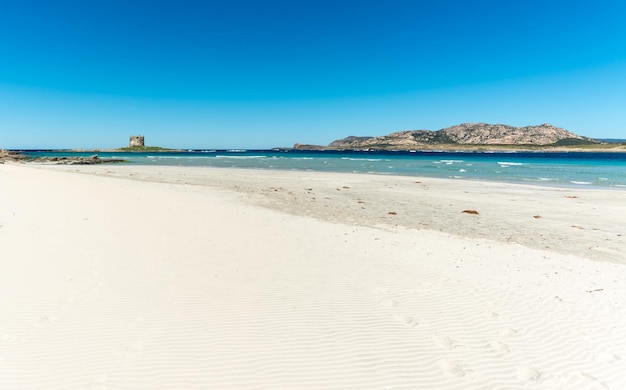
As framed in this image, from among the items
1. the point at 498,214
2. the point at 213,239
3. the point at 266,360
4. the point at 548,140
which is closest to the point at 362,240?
Result: the point at 213,239

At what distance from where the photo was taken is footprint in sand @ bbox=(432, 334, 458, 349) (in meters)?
4.51

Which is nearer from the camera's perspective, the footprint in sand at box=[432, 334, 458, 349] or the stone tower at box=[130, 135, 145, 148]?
the footprint in sand at box=[432, 334, 458, 349]

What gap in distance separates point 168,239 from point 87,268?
2570 millimetres

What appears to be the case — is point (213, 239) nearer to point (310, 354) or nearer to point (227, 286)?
point (227, 286)

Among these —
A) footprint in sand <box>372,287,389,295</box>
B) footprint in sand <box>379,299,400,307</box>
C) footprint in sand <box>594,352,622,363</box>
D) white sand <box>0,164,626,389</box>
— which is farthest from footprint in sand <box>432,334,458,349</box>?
footprint in sand <box>594,352,622,363</box>

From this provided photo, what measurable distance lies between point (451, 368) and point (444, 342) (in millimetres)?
578

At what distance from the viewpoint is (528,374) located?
4.02 meters

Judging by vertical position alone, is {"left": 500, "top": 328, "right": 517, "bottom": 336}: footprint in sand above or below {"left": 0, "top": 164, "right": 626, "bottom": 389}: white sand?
below

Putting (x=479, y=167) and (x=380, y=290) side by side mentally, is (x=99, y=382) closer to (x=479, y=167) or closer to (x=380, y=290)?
(x=380, y=290)

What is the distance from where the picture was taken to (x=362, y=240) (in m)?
10.0

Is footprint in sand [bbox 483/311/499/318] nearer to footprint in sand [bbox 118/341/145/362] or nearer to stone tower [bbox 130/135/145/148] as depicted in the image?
footprint in sand [bbox 118/341/145/362]

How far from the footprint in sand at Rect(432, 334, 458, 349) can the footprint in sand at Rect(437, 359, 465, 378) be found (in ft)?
1.07

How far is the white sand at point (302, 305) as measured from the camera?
12.8ft

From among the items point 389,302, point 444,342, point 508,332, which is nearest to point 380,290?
point 389,302
